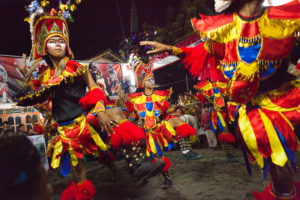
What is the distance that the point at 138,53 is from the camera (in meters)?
3.99

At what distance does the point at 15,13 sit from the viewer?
27.5ft

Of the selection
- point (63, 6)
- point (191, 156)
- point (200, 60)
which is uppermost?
point (63, 6)

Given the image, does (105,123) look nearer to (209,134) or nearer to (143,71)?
(143,71)

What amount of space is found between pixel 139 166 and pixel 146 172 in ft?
0.56

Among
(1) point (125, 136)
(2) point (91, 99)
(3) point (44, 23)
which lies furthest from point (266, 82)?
(3) point (44, 23)

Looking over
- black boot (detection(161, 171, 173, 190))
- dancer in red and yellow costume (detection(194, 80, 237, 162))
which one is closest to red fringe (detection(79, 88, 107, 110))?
black boot (detection(161, 171, 173, 190))

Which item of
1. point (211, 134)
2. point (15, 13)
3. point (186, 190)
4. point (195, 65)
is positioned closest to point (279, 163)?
point (195, 65)

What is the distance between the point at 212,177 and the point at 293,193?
240 cm

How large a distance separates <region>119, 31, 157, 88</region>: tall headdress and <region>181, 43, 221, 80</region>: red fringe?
1.33m

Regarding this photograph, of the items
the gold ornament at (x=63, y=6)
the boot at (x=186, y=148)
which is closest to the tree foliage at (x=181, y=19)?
the boot at (x=186, y=148)

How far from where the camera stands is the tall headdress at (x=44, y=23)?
2.73 metres

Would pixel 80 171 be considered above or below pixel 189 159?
above

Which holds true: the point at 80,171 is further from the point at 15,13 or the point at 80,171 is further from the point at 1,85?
the point at 15,13

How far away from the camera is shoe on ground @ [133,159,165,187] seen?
6.18 ft
